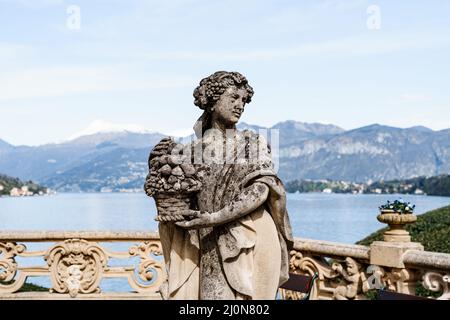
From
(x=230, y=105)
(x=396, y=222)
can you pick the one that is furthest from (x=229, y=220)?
(x=396, y=222)

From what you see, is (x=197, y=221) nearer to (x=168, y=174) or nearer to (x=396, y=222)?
(x=168, y=174)

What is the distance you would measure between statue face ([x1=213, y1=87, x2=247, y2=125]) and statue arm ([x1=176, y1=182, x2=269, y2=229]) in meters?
0.60

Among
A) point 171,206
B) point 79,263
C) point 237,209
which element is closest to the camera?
point 237,209

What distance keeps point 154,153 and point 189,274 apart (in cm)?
100

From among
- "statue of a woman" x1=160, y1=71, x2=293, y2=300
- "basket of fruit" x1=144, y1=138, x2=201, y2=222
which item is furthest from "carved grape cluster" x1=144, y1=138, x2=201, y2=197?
"statue of a woman" x1=160, y1=71, x2=293, y2=300

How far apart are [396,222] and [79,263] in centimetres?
426

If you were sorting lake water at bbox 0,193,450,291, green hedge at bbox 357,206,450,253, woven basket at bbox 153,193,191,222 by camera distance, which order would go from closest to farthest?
1. woven basket at bbox 153,193,191,222
2. green hedge at bbox 357,206,450,253
3. lake water at bbox 0,193,450,291

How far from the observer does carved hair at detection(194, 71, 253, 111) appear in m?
5.40

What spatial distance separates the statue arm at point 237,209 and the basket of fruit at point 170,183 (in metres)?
0.12

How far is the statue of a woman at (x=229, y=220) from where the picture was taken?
523 cm

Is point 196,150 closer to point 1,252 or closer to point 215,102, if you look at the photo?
point 215,102

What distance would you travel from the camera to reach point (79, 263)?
927cm

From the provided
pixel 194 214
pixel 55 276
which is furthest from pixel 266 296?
pixel 55 276

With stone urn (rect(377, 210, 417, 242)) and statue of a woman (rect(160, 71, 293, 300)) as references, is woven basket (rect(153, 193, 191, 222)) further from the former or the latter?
stone urn (rect(377, 210, 417, 242))
